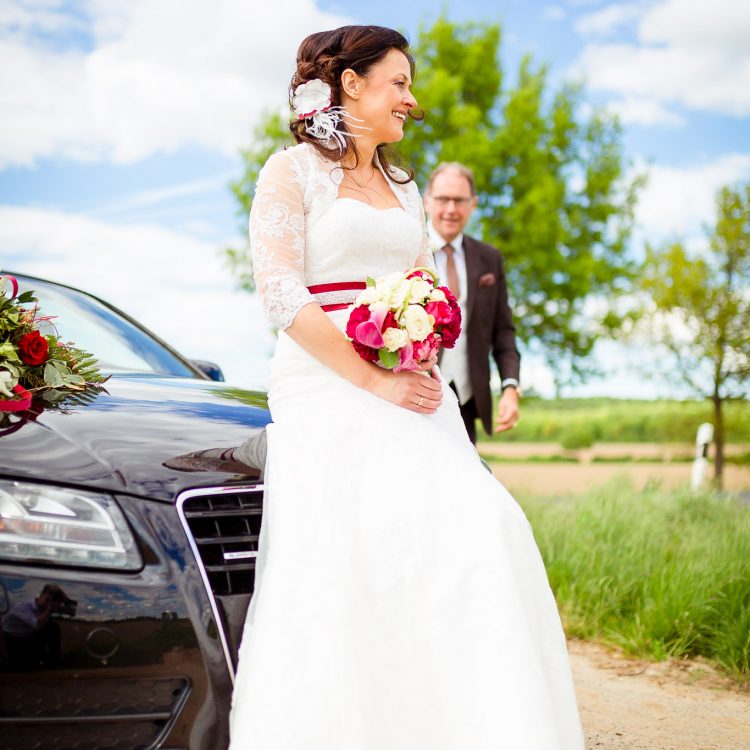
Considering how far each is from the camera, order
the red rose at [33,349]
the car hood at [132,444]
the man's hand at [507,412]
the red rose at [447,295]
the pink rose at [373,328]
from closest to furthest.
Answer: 1. the car hood at [132,444]
2. the pink rose at [373,328]
3. the red rose at [447,295]
4. the red rose at [33,349]
5. the man's hand at [507,412]

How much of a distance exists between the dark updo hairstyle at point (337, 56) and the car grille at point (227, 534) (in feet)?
3.98

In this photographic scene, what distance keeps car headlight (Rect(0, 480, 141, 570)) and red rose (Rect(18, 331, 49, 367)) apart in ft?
2.11

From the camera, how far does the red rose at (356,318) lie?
8.18 feet

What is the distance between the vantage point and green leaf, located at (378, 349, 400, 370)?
2520 millimetres

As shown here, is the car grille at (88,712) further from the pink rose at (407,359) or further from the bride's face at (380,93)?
the bride's face at (380,93)

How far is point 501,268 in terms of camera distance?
17.5ft

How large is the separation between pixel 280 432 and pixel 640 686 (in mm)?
2774

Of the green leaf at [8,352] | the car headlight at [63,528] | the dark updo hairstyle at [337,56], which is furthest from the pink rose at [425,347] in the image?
the green leaf at [8,352]

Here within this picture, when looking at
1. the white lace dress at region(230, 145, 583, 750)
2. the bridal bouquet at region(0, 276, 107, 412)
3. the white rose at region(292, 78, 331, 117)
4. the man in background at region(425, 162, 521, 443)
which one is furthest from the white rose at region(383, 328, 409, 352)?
the man in background at region(425, 162, 521, 443)

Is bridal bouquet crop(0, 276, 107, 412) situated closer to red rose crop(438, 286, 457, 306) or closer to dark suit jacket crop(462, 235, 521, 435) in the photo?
red rose crop(438, 286, 457, 306)

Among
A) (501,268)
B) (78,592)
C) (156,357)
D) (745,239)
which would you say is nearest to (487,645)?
(78,592)

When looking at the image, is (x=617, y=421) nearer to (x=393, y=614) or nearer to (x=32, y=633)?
(x=393, y=614)

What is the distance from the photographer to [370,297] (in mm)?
2521

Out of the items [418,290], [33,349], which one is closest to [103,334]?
[33,349]
